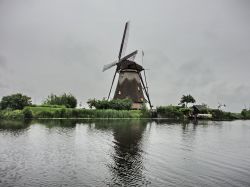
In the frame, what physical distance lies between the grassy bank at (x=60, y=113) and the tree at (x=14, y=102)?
3887 millimetres

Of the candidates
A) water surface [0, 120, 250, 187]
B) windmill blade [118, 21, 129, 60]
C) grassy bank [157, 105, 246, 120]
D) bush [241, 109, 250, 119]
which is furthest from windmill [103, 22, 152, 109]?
bush [241, 109, 250, 119]

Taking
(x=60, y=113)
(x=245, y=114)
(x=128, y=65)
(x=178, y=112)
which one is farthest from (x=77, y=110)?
(x=245, y=114)

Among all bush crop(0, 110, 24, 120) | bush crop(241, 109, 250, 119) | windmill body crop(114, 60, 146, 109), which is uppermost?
windmill body crop(114, 60, 146, 109)

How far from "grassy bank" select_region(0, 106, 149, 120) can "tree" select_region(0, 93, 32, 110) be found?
389cm

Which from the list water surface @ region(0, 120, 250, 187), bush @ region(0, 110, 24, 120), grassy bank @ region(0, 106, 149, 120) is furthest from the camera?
grassy bank @ region(0, 106, 149, 120)

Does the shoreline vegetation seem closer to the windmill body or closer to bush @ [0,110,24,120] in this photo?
bush @ [0,110,24,120]

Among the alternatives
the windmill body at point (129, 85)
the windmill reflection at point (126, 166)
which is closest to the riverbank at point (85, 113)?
the windmill body at point (129, 85)

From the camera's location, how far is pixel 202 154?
21781 mm

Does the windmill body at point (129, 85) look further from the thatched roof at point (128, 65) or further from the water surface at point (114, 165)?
the water surface at point (114, 165)

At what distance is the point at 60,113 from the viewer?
2309 inches

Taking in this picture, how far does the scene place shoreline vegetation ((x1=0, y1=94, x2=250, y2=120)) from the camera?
5583 centimetres

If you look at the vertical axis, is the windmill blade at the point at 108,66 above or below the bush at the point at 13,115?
above

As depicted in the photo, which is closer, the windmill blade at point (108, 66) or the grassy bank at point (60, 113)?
the grassy bank at point (60, 113)

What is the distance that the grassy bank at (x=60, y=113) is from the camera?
2106 inches
